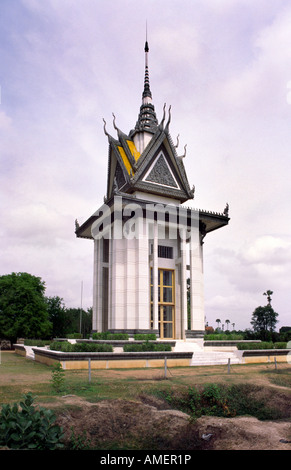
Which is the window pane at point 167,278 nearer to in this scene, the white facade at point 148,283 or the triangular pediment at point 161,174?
the white facade at point 148,283

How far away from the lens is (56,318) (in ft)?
149

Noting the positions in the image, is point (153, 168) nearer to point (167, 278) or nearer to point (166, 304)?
point (167, 278)

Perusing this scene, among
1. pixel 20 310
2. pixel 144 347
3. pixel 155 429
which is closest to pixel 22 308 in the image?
pixel 20 310

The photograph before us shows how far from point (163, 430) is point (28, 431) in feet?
9.81

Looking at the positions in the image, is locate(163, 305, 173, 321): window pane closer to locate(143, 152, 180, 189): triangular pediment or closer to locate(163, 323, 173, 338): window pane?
locate(163, 323, 173, 338): window pane

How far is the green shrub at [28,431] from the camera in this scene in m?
6.45

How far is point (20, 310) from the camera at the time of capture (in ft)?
118

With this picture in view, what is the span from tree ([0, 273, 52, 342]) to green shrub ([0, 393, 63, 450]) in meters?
29.8

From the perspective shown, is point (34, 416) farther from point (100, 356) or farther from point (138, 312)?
point (138, 312)

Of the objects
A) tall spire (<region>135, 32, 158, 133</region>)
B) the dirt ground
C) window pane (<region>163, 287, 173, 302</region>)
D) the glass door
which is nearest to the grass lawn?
the dirt ground

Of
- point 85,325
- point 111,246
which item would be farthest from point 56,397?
point 85,325

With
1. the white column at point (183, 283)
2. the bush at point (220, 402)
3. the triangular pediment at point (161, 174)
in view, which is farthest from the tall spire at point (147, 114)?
the bush at point (220, 402)

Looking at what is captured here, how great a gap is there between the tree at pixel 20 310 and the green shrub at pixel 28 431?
97.9ft

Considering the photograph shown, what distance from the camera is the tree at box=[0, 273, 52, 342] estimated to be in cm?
3503
